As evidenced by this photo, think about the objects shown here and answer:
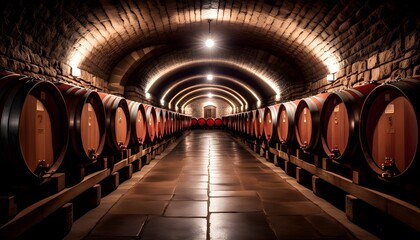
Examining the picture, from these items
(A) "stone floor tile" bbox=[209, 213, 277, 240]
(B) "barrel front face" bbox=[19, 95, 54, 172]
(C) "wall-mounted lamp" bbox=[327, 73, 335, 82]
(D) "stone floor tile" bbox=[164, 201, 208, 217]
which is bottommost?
(A) "stone floor tile" bbox=[209, 213, 277, 240]

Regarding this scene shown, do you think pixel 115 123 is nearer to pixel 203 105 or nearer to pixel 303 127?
pixel 303 127

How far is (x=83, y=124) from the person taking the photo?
3.32 meters

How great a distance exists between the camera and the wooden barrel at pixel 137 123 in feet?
17.6

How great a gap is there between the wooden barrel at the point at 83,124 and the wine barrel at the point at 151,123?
2.61 metres

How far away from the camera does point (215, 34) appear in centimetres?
870

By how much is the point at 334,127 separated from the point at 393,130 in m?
1.12

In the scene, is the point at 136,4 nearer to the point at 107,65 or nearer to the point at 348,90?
the point at 107,65

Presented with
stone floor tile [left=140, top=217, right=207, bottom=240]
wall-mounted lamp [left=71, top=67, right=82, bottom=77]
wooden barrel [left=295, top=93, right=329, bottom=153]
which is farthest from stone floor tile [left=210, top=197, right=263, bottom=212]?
wall-mounted lamp [left=71, top=67, right=82, bottom=77]

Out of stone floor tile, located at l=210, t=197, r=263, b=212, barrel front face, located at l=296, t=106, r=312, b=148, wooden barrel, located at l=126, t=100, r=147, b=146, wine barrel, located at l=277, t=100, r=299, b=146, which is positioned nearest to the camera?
stone floor tile, located at l=210, t=197, r=263, b=212

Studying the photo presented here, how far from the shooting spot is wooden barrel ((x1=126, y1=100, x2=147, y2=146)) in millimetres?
5352

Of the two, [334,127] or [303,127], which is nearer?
[334,127]

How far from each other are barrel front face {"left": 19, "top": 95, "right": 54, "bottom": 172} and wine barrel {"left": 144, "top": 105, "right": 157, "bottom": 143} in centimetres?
379

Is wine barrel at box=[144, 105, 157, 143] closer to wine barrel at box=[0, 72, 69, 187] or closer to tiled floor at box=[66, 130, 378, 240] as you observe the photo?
tiled floor at box=[66, 130, 378, 240]

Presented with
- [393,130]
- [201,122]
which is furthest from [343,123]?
[201,122]
